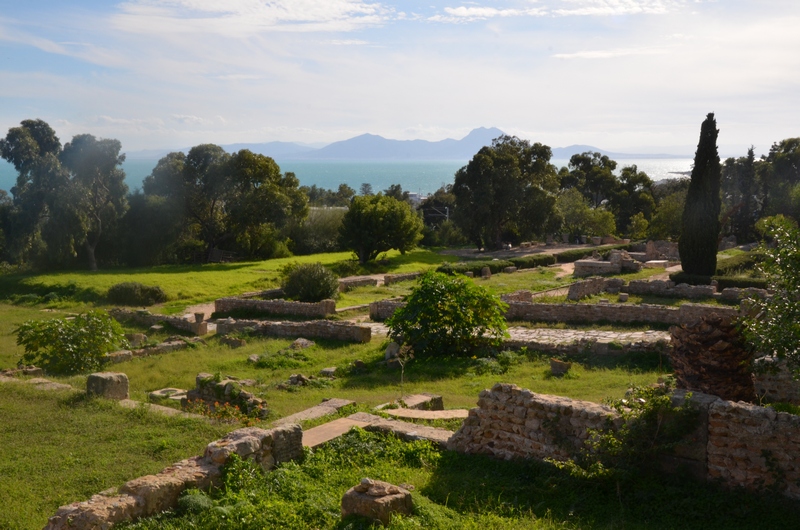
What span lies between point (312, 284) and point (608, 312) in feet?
40.3

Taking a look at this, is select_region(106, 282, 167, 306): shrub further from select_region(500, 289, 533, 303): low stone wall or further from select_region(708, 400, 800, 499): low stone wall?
select_region(708, 400, 800, 499): low stone wall

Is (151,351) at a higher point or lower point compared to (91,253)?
lower

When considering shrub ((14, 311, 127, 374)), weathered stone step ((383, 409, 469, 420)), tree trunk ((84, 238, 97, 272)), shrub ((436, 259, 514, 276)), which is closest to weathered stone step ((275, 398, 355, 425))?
weathered stone step ((383, 409, 469, 420))

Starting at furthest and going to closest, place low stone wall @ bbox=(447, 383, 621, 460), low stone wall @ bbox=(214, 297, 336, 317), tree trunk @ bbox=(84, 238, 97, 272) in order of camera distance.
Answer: tree trunk @ bbox=(84, 238, 97, 272) < low stone wall @ bbox=(214, 297, 336, 317) < low stone wall @ bbox=(447, 383, 621, 460)

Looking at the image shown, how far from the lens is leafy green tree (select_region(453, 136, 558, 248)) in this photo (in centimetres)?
4866

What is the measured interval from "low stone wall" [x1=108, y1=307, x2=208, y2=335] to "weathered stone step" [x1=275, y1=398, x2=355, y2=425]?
1265 cm

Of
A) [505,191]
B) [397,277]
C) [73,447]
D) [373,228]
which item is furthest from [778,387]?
[505,191]

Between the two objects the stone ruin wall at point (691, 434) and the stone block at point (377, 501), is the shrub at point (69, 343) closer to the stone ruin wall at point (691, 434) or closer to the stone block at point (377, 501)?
the stone ruin wall at point (691, 434)

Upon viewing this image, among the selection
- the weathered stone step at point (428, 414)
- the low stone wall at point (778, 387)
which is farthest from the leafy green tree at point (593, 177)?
the weathered stone step at point (428, 414)

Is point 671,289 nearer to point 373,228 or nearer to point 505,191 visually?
point 373,228

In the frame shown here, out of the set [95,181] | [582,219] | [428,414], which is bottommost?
[428,414]

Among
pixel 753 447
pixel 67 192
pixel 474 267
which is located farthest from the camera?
pixel 474 267

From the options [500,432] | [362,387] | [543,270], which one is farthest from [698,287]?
[500,432]

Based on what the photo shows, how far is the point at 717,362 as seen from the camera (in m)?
10.6
